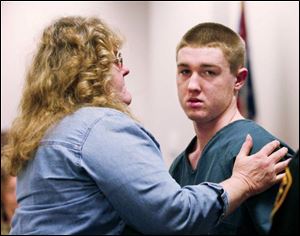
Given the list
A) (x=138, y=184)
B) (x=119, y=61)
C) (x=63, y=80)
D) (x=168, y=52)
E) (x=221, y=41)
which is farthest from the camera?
(x=168, y=52)

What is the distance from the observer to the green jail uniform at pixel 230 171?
1265 millimetres

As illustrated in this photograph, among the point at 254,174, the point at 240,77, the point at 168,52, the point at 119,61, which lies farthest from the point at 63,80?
the point at 168,52

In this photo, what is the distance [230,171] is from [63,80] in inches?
20.9

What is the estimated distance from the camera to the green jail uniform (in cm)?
126

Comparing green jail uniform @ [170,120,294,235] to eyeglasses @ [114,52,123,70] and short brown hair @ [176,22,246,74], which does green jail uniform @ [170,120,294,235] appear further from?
eyeglasses @ [114,52,123,70]

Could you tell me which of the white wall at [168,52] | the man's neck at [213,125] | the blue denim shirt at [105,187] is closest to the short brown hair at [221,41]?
the man's neck at [213,125]

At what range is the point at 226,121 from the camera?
5.02 ft

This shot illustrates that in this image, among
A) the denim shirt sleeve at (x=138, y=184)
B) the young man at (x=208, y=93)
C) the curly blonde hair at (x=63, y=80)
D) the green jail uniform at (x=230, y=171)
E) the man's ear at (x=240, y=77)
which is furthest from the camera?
the man's ear at (x=240, y=77)

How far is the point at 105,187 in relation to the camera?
3.40ft

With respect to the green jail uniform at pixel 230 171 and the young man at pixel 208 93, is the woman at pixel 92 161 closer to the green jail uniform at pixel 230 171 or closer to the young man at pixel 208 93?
the green jail uniform at pixel 230 171

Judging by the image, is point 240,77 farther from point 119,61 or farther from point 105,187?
point 105,187

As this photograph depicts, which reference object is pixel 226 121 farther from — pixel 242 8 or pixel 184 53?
pixel 242 8

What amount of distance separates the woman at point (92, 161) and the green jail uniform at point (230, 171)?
0.08 metres

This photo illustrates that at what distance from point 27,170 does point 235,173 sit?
51 centimetres
